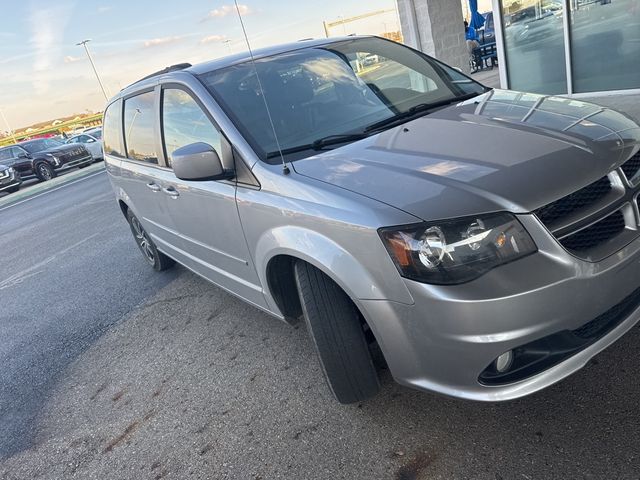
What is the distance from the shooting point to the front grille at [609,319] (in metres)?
2.04

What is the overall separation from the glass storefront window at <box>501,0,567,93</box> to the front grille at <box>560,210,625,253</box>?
719cm

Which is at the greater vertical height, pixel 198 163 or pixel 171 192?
pixel 198 163

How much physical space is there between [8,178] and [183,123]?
18245 millimetres

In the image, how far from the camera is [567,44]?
7.92m

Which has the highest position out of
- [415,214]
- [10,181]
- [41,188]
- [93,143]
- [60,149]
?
[415,214]

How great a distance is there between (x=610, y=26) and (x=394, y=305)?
7.36 m

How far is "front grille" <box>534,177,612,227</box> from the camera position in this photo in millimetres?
1938

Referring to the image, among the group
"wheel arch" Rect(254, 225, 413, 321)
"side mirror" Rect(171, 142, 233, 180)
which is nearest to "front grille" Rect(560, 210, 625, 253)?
"wheel arch" Rect(254, 225, 413, 321)

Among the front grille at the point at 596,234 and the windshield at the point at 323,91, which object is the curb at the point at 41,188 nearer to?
the windshield at the point at 323,91

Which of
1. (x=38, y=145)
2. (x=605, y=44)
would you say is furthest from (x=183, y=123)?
(x=38, y=145)

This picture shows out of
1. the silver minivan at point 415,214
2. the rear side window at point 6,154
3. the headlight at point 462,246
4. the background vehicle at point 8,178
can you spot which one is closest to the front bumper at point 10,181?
the background vehicle at point 8,178

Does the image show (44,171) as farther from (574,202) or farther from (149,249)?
(574,202)

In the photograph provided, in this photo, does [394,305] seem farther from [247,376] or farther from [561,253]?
[247,376]

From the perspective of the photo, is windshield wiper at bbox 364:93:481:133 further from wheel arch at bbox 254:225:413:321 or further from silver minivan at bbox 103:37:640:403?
wheel arch at bbox 254:225:413:321
